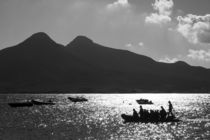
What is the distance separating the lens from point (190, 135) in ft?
261

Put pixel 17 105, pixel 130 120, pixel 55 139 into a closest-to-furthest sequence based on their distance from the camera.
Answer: pixel 55 139 → pixel 130 120 → pixel 17 105

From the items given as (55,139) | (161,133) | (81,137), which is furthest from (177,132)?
(55,139)

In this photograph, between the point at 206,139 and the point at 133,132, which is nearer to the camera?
the point at 206,139

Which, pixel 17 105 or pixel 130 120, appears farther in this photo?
pixel 17 105

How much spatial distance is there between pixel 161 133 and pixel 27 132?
26.3 metres

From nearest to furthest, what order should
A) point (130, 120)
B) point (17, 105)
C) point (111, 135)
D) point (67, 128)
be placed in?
point (111, 135) < point (67, 128) < point (130, 120) < point (17, 105)

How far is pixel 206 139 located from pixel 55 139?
86.7ft

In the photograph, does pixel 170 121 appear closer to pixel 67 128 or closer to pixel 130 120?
pixel 130 120

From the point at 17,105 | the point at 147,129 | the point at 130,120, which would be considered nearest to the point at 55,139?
the point at 147,129

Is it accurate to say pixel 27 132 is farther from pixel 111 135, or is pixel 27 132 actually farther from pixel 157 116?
pixel 157 116

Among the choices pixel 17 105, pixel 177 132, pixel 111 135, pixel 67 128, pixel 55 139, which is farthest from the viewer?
pixel 17 105

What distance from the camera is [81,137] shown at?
2995 inches

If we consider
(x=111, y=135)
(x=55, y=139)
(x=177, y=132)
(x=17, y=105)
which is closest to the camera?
(x=55, y=139)

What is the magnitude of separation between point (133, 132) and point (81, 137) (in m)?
12.6
